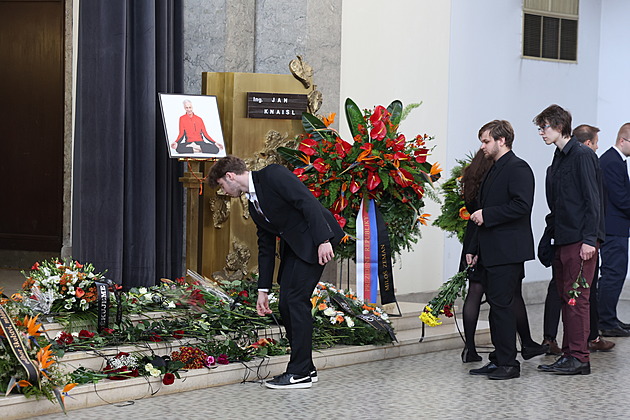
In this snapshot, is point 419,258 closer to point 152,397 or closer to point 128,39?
point 128,39

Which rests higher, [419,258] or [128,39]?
[128,39]

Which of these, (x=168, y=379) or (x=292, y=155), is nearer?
(x=168, y=379)

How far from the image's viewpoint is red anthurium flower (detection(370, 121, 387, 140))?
6.91 metres

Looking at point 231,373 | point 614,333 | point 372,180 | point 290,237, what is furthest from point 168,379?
point 614,333

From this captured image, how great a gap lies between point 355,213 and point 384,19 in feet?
9.10

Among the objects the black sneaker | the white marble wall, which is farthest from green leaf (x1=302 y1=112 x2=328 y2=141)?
→ the black sneaker

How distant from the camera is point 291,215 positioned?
17.9 feet

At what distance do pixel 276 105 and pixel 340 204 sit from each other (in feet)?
4.04

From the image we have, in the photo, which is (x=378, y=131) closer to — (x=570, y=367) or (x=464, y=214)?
(x=464, y=214)

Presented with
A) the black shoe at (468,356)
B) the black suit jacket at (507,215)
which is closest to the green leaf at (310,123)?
the black suit jacket at (507,215)

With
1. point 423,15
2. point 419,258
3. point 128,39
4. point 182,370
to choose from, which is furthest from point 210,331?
point 423,15

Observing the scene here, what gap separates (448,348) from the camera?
710 centimetres

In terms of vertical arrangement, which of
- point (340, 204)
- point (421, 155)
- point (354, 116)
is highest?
point (354, 116)

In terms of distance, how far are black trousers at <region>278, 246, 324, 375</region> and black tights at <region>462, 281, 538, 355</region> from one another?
126cm
